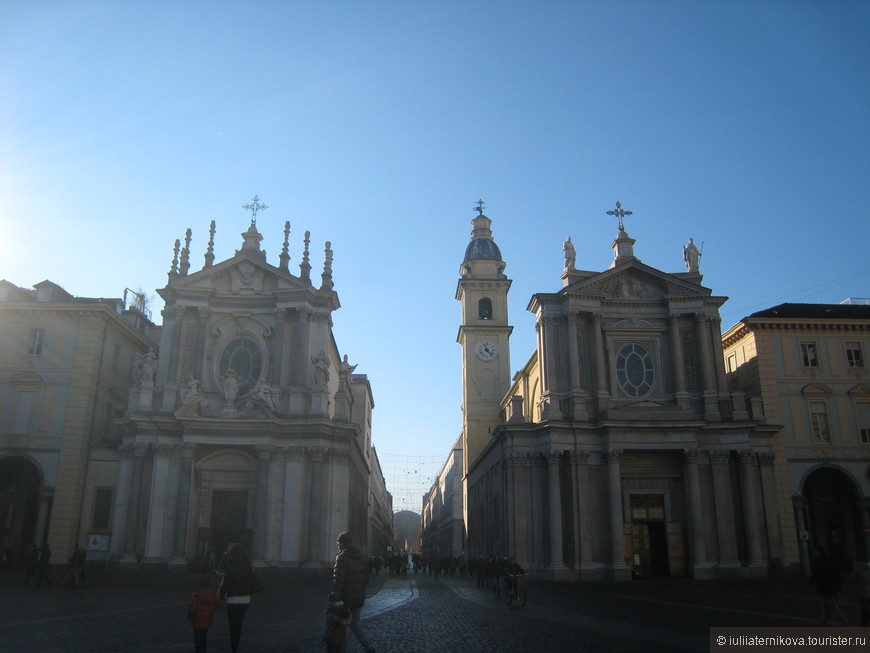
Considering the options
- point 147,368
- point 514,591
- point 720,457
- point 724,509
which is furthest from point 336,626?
point 720,457

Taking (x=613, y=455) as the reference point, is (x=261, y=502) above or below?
below

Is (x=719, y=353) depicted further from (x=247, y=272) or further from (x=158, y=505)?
(x=158, y=505)

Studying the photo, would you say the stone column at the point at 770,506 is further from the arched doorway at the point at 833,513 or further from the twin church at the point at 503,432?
the arched doorway at the point at 833,513

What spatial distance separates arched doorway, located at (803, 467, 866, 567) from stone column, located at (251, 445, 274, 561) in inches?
1211

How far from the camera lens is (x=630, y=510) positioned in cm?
4025

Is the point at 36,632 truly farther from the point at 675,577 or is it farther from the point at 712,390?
the point at 712,390

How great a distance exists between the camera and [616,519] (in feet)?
126

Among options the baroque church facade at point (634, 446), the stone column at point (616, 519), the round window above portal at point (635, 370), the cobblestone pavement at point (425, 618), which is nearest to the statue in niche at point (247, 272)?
the baroque church facade at point (634, 446)

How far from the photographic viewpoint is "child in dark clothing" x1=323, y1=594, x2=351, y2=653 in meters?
10.2

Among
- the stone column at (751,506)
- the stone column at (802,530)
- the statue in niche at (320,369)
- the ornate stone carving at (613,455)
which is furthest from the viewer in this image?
the statue in niche at (320,369)

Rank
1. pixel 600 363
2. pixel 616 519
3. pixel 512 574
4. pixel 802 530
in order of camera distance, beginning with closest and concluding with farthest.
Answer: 1. pixel 512 574
2. pixel 616 519
3. pixel 802 530
4. pixel 600 363

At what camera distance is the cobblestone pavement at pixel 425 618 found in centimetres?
1402

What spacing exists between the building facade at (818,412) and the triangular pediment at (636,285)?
486 centimetres

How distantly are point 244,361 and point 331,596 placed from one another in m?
33.5
